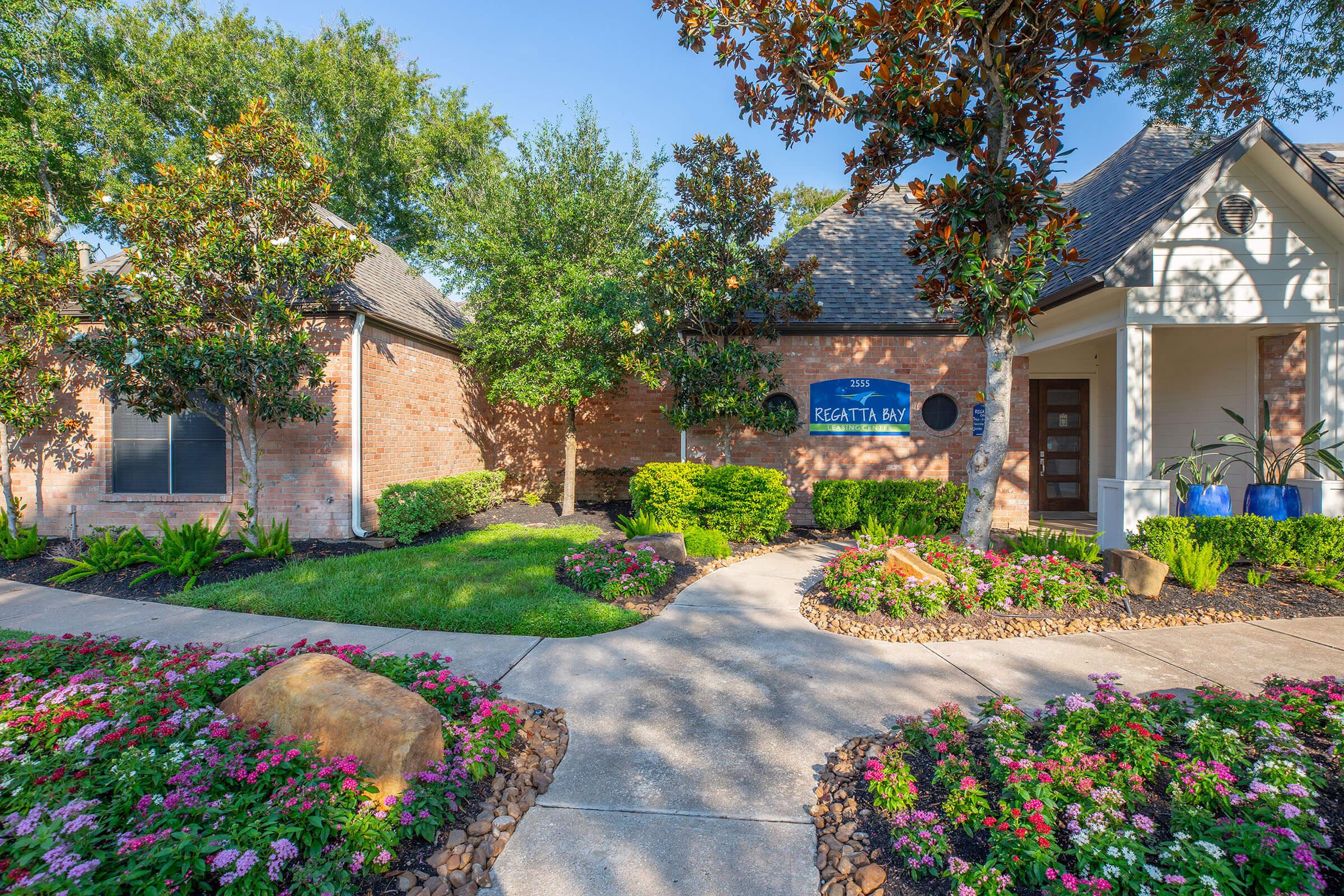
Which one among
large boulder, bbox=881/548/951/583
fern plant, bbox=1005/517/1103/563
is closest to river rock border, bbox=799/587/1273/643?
large boulder, bbox=881/548/951/583

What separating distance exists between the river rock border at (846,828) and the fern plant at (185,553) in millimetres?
7307

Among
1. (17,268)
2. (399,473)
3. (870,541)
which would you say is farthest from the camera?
(399,473)

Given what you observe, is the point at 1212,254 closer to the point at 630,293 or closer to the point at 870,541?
the point at 870,541

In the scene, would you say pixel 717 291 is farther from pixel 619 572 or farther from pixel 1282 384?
pixel 1282 384

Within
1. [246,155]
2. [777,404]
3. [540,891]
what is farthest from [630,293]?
[540,891]

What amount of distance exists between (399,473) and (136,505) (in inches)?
151

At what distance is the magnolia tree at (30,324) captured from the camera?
8.09 m

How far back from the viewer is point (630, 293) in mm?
10625

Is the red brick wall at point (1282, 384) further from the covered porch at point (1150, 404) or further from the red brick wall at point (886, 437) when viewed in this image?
the red brick wall at point (886, 437)

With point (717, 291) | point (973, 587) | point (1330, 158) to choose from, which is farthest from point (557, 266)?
point (1330, 158)

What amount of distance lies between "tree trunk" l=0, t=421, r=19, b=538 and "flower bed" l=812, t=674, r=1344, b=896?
12399mm

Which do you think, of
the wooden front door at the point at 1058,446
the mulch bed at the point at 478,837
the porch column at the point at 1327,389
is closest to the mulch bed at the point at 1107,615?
the porch column at the point at 1327,389

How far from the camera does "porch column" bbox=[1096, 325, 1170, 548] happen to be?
721 cm

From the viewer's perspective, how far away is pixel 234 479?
917cm
